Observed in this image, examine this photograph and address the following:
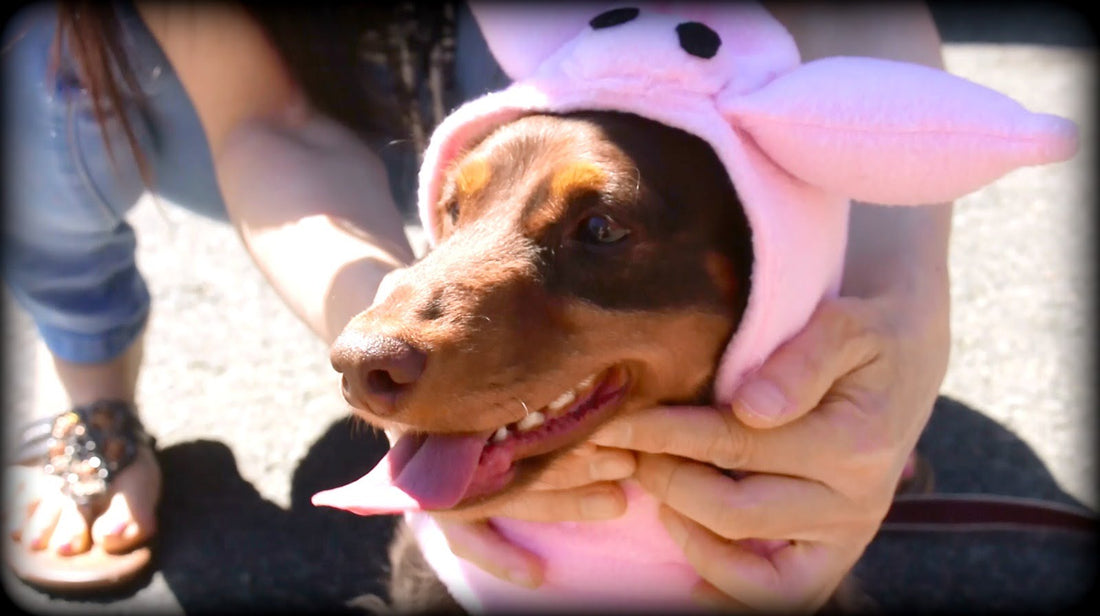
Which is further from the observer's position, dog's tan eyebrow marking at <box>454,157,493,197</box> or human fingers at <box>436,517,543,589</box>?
human fingers at <box>436,517,543,589</box>

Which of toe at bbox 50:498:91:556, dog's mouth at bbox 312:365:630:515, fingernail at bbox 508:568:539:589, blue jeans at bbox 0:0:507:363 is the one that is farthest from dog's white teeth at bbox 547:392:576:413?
toe at bbox 50:498:91:556

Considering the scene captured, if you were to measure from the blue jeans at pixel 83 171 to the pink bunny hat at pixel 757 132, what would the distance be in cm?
89

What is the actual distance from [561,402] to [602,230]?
31 centimetres

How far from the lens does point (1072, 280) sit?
4.10m

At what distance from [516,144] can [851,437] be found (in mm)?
845

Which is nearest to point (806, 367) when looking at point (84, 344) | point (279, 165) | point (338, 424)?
point (279, 165)

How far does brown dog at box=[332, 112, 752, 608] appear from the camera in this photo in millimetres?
1579

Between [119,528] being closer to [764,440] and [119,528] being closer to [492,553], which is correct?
[492,553]

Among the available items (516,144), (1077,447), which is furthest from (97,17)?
(1077,447)

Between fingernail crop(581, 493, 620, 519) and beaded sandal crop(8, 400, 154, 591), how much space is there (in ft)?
4.81

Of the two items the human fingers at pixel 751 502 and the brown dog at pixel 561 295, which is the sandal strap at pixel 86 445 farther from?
the human fingers at pixel 751 502

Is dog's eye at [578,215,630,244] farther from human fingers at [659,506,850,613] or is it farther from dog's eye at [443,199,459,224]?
human fingers at [659,506,850,613]

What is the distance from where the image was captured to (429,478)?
167 cm

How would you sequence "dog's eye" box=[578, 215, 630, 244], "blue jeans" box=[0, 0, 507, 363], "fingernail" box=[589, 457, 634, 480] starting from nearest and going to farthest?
"dog's eye" box=[578, 215, 630, 244] < "fingernail" box=[589, 457, 634, 480] < "blue jeans" box=[0, 0, 507, 363]
